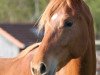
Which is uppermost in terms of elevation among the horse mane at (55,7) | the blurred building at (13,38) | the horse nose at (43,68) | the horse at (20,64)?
the horse mane at (55,7)

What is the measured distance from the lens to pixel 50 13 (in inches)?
196

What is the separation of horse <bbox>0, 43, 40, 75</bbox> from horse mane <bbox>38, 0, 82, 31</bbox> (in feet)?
2.59

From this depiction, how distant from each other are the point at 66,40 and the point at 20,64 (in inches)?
46.1

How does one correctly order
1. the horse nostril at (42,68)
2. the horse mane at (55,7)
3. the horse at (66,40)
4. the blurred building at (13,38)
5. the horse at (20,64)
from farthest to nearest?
the blurred building at (13,38) < the horse at (20,64) < the horse mane at (55,7) < the horse at (66,40) < the horse nostril at (42,68)

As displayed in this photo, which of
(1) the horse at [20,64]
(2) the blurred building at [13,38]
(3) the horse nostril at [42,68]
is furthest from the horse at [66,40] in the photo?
(2) the blurred building at [13,38]

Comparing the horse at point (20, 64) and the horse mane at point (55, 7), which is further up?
the horse mane at point (55, 7)

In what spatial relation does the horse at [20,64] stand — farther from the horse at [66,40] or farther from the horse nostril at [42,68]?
the horse nostril at [42,68]

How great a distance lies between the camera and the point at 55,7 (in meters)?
5.02

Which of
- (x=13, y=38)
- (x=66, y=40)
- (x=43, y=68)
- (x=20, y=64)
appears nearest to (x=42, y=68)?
(x=43, y=68)

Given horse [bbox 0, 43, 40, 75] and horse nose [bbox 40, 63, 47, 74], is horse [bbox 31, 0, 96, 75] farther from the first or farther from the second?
horse [bbox 0, 43, 40, 75]

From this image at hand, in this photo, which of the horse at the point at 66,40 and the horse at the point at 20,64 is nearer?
the horse at the point at 66,40

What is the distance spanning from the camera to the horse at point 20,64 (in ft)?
18.9

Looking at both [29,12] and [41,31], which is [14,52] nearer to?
[41,31]

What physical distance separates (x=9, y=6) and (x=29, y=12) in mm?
2284
